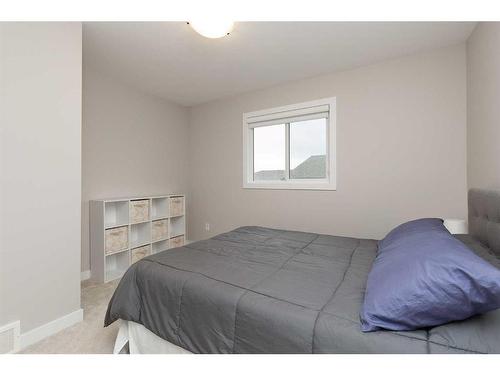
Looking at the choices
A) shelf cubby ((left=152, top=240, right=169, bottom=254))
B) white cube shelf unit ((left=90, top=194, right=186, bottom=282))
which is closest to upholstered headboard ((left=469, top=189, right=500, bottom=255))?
white cube shelf unit ((left=90, top=194, right=186, bottom=282))

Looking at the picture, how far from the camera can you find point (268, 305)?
98 centimetres

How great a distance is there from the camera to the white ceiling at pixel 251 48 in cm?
198

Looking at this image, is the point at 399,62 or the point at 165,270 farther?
the point at 399,62

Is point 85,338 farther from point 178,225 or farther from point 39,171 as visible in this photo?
point 178,225

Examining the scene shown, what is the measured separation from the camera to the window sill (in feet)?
9.32

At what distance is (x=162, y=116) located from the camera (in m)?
3.62

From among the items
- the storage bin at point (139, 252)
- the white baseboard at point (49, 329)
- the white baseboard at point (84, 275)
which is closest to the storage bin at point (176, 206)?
the storage bin at point (139, 252)

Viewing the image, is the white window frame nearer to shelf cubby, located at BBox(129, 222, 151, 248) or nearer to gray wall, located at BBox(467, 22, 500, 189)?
gray wall, located at BBox(467, 22, 500, 189)

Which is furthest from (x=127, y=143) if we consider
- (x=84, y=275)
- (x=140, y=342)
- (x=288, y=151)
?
(x=140, y=342)

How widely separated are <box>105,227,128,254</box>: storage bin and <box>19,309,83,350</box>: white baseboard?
948 millimetres

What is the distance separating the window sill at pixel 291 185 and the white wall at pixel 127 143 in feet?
4.31
